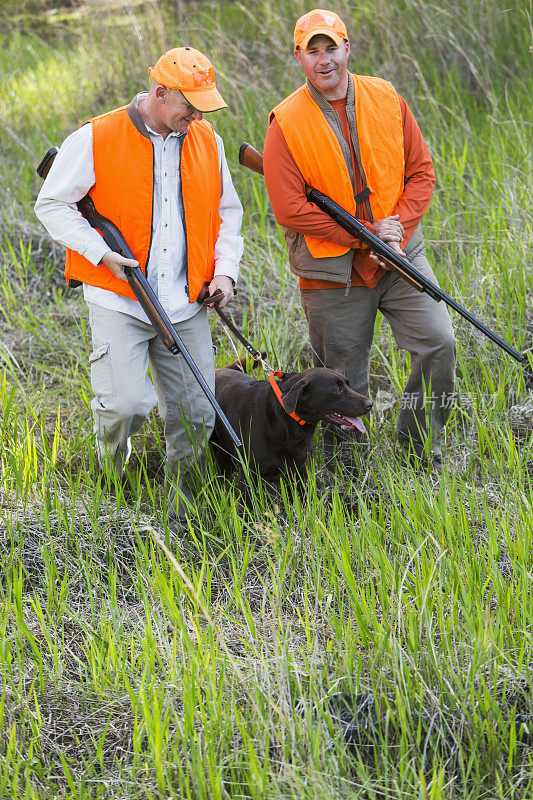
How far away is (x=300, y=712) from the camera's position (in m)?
2.63

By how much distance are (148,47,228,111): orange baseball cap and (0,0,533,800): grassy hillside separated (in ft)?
5.54

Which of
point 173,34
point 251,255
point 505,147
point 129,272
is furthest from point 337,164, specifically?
point 173,34

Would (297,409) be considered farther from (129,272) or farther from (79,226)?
(79,226)

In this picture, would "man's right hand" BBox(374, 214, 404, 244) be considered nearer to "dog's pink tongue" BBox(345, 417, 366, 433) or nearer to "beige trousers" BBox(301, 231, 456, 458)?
"beige trousers" BBox(301, 231, 456, 458)

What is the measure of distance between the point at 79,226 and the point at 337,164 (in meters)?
1.25

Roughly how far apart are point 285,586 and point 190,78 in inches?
84.8

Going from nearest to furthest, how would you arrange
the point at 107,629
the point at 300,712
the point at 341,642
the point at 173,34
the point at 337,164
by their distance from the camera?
the point at 300,712 < the point at 341,642 < the point at 107,629 < the point at 337,164 < the point at 173,34

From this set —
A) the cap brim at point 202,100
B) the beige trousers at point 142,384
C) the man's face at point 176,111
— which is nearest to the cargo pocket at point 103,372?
the beige trousers at point 142,384

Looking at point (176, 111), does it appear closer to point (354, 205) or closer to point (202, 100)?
Result: point (202, 100)

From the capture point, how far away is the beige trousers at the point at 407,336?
4.23 metres

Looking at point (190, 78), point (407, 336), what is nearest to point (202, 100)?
point (190, 78)

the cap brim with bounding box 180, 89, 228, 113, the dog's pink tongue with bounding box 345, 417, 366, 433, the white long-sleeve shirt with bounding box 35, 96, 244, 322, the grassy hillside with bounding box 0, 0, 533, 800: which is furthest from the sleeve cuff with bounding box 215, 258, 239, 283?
the grassy hillside with bounding box 0, 0, 533, 800

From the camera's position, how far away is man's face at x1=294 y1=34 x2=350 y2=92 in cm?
386

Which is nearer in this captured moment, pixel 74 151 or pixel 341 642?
pixel 341 642
